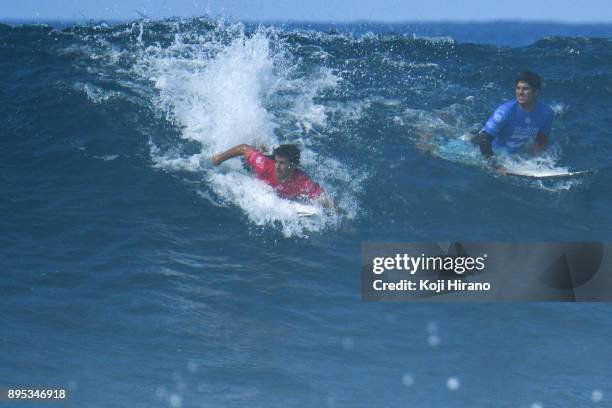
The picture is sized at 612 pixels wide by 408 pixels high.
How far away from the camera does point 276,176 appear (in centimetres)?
1055

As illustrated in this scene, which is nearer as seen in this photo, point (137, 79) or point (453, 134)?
point (453, 134)

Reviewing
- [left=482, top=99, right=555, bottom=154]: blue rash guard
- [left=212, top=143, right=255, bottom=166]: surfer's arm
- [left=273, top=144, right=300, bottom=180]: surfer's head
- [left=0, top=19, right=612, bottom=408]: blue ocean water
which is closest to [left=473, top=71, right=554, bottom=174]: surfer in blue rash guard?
[left=482, top=99, right=555, bottom=154]: blue rash guard

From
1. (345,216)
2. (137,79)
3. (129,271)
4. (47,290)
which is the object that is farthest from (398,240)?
(137,79)

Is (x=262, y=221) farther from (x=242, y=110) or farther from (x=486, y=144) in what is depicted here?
(x=486, y=144)

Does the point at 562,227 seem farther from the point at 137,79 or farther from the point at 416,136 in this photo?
the point at 137,79

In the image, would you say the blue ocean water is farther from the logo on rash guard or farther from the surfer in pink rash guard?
the logo on rash guard

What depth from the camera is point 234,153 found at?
11.1 metres

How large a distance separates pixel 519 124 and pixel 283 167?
398cm

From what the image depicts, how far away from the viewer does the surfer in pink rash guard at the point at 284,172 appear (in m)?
10.2

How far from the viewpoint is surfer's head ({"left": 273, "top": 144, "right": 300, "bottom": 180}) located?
33.2ft

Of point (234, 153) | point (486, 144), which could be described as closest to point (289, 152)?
point (234, 153)

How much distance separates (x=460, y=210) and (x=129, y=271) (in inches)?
175

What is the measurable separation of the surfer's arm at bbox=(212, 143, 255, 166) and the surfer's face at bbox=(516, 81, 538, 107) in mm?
4021

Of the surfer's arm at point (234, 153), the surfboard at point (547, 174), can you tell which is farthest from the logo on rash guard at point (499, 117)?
the surfer's arm at point (234, 153)
